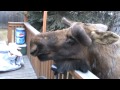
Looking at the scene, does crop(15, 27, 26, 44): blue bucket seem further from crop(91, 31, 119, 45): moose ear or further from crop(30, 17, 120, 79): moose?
crop(91, 31, 119, 45): moose ear

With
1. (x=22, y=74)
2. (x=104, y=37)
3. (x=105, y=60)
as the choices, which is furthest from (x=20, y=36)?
(x=104, y=37)

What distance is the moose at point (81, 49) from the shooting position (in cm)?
204

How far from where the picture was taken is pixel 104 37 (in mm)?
2180

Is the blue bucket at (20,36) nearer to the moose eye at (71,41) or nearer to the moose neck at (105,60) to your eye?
the moose neck at (105,60)

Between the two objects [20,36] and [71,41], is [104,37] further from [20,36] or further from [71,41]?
[20,36]

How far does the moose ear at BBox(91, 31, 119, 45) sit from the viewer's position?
2.16 meters

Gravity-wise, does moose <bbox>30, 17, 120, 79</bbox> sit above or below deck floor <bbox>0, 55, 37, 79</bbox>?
above

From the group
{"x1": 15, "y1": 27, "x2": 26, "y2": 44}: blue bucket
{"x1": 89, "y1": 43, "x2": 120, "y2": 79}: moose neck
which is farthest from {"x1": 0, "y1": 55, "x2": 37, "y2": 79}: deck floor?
{"x1": 89, "y1": 43, "x2": 120, "y2": 79}: moose neck

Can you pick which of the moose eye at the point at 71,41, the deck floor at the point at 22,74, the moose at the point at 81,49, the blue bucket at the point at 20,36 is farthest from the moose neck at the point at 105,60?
the blue bucket at the point at 20,36

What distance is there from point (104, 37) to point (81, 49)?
241 mm

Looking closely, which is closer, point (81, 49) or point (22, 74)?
point (81, 49)

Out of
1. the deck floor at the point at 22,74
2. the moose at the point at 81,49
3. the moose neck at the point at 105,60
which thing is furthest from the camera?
the deck floor at the point at 22,74

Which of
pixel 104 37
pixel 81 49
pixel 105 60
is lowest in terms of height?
pixel 105 60

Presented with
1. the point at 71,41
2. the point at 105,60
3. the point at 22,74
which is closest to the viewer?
the point at 71,41
